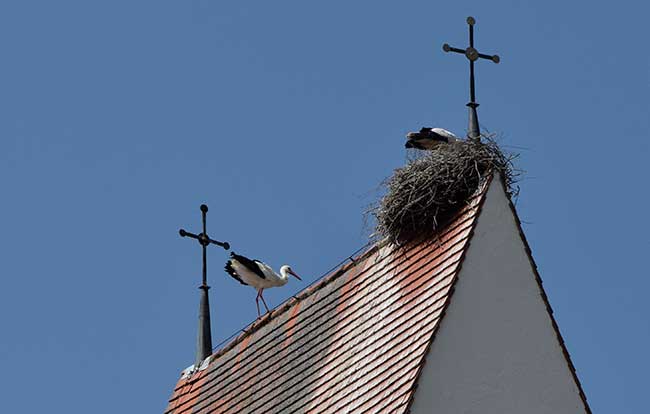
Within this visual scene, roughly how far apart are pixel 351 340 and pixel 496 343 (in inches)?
77.1

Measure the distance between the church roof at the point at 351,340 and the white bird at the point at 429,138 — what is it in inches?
47.9

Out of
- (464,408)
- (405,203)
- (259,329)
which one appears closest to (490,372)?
(464,408)

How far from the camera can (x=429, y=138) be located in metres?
27.4

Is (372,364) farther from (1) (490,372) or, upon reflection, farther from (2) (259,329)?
(2) (259,329)

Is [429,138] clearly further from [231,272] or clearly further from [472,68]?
[231,272]

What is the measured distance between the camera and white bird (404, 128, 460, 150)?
27.1 m

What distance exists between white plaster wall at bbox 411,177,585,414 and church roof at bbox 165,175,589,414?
0.40 ft

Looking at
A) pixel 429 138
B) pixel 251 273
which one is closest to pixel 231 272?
pixel 251 273

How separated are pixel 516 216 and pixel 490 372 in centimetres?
177

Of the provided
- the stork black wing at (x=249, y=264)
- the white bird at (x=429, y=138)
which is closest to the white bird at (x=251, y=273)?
the stork black wing at (x=249, y=264)

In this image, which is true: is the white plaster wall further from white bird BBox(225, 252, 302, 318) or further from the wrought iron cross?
white bird BBox(225, 252, 302, 318)

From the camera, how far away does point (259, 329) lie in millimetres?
29078

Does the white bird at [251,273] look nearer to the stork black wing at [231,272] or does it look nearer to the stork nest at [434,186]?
the stork black wing at [231,272]

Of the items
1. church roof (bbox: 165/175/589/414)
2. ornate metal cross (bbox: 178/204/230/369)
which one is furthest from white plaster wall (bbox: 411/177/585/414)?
ornate metal cross (bbox: 178/204/230/369)
